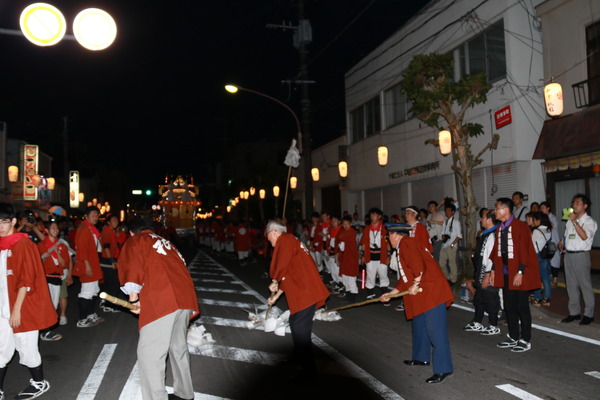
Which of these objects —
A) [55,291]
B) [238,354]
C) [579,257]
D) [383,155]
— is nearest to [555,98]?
[579,257]

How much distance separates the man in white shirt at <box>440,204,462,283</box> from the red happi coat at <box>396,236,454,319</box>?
6505 mm

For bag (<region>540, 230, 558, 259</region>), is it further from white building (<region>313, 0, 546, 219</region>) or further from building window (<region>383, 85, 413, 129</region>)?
building window (<region>383, 85, 413, 129</region>)

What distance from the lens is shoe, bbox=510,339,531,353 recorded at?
6.36m

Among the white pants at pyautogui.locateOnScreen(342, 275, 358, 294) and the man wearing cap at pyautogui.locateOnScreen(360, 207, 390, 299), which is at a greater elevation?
the man wearing cap at pyautogui.locateOnScreen(360, 207, 390, 299)

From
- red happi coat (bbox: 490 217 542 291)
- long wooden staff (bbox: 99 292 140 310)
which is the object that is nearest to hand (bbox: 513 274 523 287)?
red happi coat (bbox: 490 217 542 291)

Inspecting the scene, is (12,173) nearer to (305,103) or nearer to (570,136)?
(305,103)

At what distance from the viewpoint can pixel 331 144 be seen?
28.7 meters

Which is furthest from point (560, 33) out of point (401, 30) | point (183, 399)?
point (183, 399)

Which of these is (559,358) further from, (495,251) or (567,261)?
(567,261)

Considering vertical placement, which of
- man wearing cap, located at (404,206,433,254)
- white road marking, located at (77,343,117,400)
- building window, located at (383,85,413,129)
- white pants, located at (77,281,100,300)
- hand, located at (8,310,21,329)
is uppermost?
building window, located at (383,85,413,129)

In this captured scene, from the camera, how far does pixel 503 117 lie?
13.9 m

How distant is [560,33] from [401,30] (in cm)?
796

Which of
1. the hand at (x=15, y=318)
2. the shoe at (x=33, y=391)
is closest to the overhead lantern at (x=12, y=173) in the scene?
the shoe at (x=33, y=391)

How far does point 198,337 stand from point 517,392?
417cm
